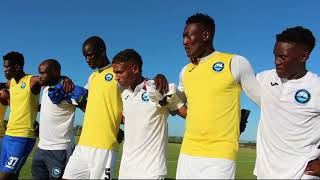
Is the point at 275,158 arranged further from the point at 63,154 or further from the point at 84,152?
the point at 63,154

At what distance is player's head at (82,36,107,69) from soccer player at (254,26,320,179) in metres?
2.54

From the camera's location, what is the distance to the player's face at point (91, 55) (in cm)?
641

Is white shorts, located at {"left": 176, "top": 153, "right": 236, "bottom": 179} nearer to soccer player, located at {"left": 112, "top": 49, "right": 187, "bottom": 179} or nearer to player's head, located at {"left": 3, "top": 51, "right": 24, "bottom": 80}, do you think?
soccer player, located at {"left": 112, "top": 49, "right": 187, "bottom": 179}

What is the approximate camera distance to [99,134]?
5.99m

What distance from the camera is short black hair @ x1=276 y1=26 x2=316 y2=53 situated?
188 inches

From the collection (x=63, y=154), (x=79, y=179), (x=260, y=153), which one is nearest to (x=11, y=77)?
(x=63, y=154)

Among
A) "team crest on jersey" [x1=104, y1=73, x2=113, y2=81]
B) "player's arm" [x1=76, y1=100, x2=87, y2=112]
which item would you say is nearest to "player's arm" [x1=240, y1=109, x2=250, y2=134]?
"team crest on jersey" [x1=104, y1=73, x2=113, y2=81]

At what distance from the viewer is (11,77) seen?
9.00 metres

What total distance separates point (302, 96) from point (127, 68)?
214 cm

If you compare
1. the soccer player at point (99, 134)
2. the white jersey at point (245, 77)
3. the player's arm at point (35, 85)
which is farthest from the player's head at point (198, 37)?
the player's arm at point (35, 85)

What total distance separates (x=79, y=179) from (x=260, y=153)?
93.4 inches

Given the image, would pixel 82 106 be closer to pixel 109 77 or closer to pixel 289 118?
pixel 109 77

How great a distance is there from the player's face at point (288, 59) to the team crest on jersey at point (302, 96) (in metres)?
0.21

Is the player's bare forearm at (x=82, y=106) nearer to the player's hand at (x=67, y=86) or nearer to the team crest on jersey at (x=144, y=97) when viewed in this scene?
the player's hand at (x=67, y=86)
